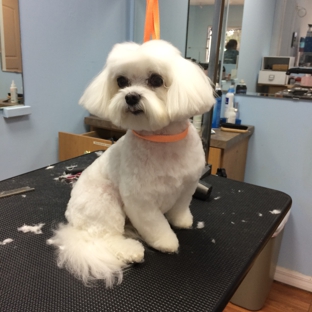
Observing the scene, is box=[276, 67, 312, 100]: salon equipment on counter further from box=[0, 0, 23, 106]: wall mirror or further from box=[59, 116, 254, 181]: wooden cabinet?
box=[0, 0, 23, 106]: wall mirror

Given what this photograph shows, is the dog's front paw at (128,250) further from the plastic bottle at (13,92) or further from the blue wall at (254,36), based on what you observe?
the blue wall at (254,36)

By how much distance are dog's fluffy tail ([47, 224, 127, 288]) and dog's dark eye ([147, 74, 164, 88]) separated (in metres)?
0.41

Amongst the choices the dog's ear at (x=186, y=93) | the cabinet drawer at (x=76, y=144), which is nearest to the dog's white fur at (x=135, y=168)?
the dog's ear at (x=186, y=93)

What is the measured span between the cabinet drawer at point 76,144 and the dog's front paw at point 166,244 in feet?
3.13

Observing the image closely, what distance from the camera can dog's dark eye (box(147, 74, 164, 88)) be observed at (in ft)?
2.37

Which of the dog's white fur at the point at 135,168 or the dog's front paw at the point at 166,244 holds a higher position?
the dog's white fur at the point at 135,168

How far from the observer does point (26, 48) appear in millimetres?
1550

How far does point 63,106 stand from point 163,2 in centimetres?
97

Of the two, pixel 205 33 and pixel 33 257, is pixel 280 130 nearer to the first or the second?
pixel 205 33

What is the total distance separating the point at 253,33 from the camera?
2045 mm

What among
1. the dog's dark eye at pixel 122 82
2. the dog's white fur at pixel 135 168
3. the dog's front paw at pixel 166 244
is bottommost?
the dog's front paw at pixel 166 244

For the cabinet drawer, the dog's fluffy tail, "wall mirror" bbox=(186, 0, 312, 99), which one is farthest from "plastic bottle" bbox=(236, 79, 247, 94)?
the dog's fluffy tail

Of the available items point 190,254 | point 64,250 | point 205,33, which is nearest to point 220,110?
point 205,33

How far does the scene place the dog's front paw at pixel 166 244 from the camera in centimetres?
80
